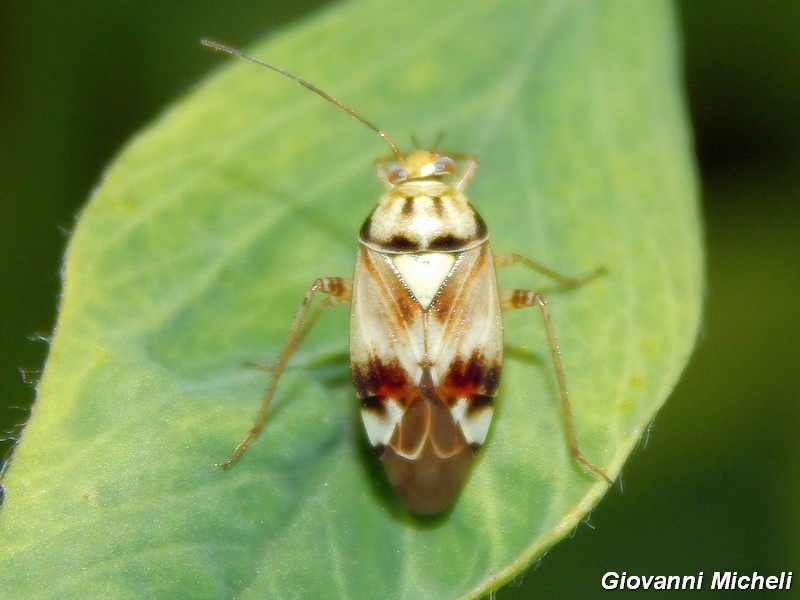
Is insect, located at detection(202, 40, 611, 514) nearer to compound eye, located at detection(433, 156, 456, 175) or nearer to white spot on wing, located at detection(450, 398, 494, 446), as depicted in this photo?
white spot on wing, located at detection(450, 398, 494, 446)

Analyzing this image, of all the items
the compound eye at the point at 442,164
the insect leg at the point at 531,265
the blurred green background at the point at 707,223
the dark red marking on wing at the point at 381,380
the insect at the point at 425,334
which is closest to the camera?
the insect at the point at 425,334

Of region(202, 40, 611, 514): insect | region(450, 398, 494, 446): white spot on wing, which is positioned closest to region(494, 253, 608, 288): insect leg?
region(202, 40, 611, 514): insect

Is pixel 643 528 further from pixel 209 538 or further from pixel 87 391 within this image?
pixel 87 391

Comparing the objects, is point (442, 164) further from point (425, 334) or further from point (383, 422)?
point (383, 422)

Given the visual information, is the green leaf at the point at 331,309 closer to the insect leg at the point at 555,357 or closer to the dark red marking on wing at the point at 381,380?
the insect leg at the point at 555,357

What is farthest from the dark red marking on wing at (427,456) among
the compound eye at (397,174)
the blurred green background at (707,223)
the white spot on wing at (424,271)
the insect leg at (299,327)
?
the blurred green background at (707,223)

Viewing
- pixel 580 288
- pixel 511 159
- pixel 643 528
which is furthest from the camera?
pixel 643 528

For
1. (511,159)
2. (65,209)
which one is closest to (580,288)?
(511,159)

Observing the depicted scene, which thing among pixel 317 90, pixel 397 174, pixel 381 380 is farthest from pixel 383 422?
pixel 317 90
